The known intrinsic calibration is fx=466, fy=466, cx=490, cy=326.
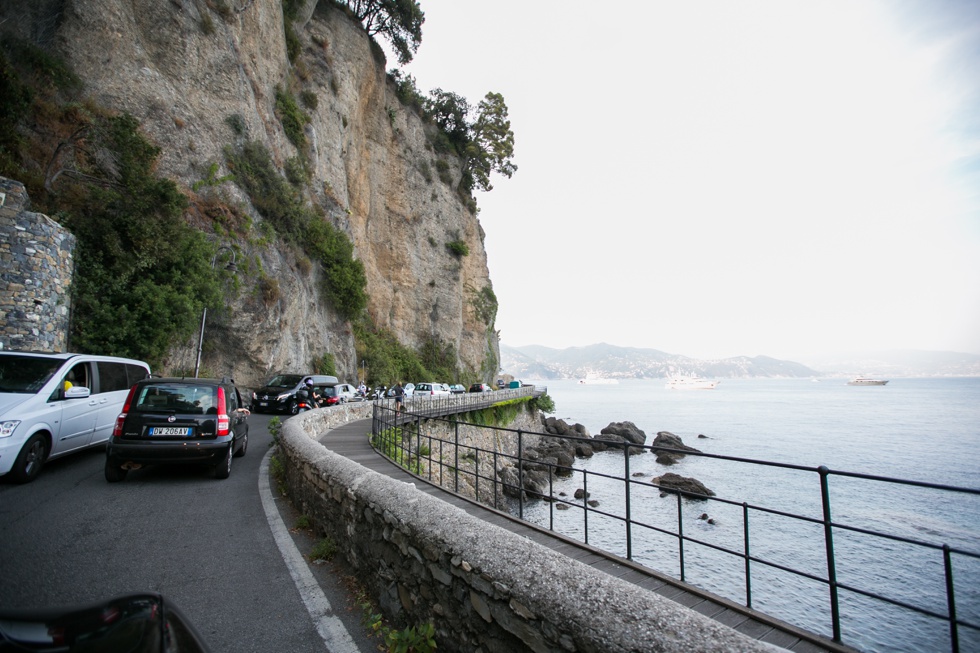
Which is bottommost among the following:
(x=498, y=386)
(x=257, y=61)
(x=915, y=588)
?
(x=915, y=588)

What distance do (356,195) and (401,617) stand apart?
34106mm

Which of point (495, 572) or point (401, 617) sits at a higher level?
point (495, 572)

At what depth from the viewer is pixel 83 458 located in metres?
8.25

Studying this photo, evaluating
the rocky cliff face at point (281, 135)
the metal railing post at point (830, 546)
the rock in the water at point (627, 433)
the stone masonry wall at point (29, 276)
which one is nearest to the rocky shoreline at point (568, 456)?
the rock in the water at point (627, 433)

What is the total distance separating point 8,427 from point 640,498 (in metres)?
17.4

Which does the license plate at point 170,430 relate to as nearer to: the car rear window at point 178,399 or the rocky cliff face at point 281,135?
the car rear window at point 178,399

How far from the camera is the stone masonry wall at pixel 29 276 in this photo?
1131 cm

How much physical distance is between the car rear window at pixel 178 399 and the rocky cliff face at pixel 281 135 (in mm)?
12372

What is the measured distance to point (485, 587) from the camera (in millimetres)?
2623

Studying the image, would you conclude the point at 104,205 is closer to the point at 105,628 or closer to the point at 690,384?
the point at 105,628

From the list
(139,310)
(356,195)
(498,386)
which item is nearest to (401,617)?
(139,310)

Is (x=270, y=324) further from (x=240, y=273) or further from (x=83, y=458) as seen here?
(x=83, y=458)

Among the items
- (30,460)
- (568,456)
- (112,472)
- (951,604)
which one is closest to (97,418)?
(30,460)

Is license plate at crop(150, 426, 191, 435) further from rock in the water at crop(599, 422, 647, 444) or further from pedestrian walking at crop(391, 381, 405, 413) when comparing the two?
rock in the water at crop(599, 422, 647, 444)
